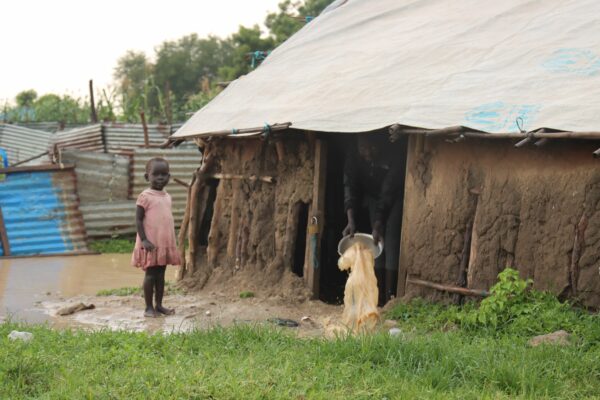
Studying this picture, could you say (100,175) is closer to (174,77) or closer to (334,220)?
(334,220)

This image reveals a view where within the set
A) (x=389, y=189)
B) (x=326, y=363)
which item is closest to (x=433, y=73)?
(x=389, y=189)

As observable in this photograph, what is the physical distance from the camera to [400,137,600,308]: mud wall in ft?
21.5

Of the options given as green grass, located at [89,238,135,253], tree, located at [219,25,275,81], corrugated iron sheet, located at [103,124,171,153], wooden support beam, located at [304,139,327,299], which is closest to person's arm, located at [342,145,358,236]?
wooden support beam, located at [304,139,327,299]

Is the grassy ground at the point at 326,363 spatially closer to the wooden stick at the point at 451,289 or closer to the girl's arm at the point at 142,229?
A: the wooden stick at the point at 451,289

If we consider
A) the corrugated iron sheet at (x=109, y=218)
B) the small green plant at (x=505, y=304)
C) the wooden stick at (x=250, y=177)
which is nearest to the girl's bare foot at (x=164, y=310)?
the wooden stick at (x=250, y=177)

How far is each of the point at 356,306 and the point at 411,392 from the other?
2.48m

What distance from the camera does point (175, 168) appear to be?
1709 cm

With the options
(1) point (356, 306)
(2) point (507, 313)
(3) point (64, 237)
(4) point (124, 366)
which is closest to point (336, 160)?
(1) point (356, 306)

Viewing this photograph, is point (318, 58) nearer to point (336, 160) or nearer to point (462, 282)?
point (336, 160)

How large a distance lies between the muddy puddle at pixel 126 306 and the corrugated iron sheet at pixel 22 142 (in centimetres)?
752

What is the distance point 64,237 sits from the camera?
49.8 ft

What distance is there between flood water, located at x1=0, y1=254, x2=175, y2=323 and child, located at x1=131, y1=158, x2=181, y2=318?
3.91ft

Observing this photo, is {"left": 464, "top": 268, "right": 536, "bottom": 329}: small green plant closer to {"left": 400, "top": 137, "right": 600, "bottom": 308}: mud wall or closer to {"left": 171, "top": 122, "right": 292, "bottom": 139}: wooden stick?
{"left": 400, "top": 137, "right": 600, "bottom": 308}: mud wall

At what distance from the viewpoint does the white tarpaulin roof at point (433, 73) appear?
282 inches
